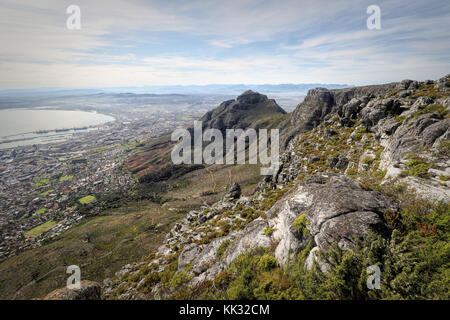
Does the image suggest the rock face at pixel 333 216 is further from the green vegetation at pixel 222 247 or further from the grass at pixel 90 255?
the grass at pixel 90 255

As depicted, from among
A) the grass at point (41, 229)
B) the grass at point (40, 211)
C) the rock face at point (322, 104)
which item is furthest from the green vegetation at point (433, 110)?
the grass at point (40, 211)

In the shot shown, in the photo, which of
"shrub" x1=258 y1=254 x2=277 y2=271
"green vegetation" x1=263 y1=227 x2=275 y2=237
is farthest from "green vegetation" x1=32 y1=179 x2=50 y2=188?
"shrub" x1=258 y1=254 x2=277 y2=271

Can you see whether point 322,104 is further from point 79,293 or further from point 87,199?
point 87,199

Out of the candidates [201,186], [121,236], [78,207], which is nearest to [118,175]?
[78,207]

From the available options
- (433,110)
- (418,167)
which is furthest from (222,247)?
(433,110)

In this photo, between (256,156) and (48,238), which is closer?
(48,238)
